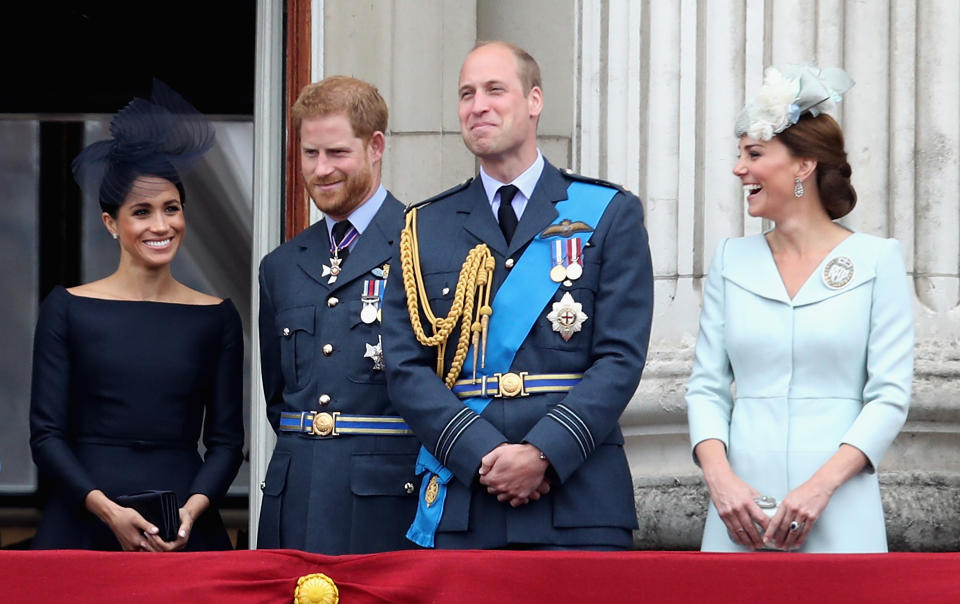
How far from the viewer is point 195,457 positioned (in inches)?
164

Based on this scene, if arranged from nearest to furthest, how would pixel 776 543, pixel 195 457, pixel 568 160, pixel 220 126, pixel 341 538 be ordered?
pixel 776 543 → pixel 341 538 → pixel 195 457 → pixel 568 160 → pixel 220 126

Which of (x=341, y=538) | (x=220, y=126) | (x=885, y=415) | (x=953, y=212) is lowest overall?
(x=341, y=538)

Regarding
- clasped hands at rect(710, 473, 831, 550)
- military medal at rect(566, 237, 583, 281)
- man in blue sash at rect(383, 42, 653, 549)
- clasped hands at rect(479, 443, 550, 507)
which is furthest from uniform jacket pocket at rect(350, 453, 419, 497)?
clasped hands at rect(710, 473, 831, 550)

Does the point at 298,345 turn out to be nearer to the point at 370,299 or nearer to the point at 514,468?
the point at 370,299

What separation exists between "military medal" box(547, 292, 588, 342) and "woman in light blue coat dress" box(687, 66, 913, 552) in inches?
12.7

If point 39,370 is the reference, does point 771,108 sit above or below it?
above

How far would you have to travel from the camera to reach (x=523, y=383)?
3477 millimetres

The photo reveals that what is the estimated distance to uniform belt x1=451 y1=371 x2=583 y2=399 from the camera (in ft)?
11.4

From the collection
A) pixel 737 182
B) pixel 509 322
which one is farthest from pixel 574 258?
pixel 737 182

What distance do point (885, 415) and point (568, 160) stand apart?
2231 millimetres

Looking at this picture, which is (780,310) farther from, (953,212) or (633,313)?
(953,212)

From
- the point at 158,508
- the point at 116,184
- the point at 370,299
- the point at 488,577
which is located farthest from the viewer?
the point at 116,184

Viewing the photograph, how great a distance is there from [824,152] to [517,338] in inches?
30.2

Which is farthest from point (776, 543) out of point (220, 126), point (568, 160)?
point (220, 126)
